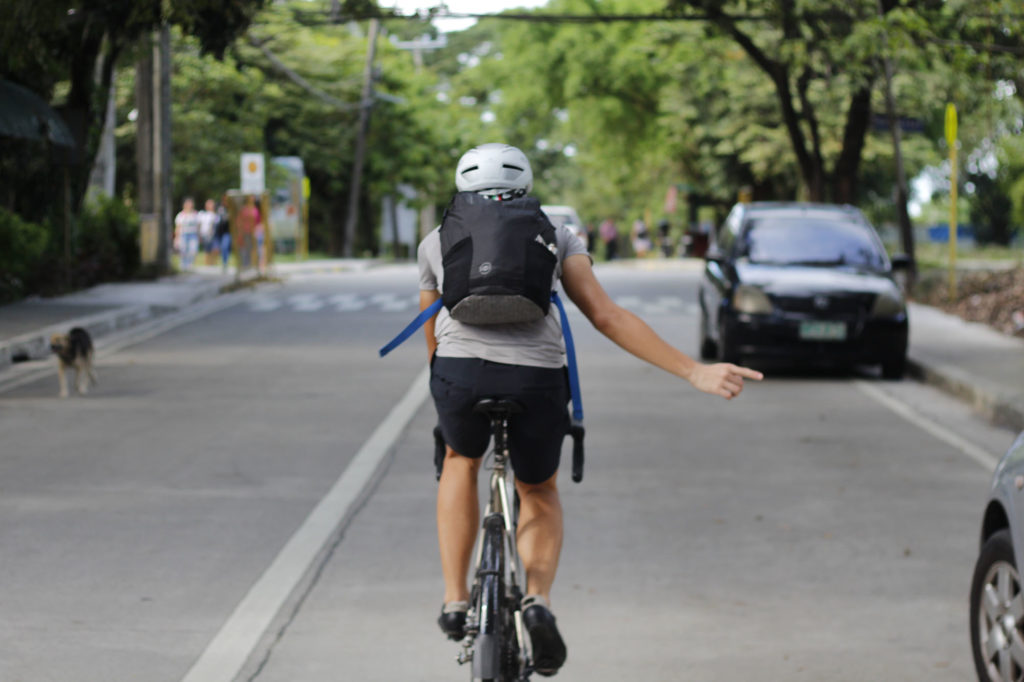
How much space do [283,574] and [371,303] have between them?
64.4 feet

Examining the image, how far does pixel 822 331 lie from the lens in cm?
1491

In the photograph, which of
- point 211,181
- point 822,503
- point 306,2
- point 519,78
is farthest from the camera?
point 519,78

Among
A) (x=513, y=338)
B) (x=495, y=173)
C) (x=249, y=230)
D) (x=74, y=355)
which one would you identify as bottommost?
(x=74, y=355)

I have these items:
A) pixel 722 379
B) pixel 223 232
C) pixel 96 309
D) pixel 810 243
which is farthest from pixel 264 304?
pixel 722 379

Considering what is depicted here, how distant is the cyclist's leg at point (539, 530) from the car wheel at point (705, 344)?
11.9 m

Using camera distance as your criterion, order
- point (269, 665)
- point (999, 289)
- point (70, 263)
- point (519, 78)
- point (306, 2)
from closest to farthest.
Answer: point (269, 665)
point (999, 289)
point (70, 263)
point (306, 2)
point (519, 78)

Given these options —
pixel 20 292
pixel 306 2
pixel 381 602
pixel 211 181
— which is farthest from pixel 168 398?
pixel 306 2

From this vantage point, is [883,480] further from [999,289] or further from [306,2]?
[306,2]

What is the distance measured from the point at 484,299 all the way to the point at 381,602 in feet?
7.41

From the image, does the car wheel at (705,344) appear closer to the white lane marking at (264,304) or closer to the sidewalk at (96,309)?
the sidewalk at (96,309)

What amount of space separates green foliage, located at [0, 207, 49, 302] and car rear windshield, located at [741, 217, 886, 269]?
11.5 m

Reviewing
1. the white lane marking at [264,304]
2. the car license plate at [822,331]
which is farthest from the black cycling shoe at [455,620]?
the white lane marking at [264,304]

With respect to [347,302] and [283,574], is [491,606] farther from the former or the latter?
[347,302]

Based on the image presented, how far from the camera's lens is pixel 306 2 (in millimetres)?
53906
